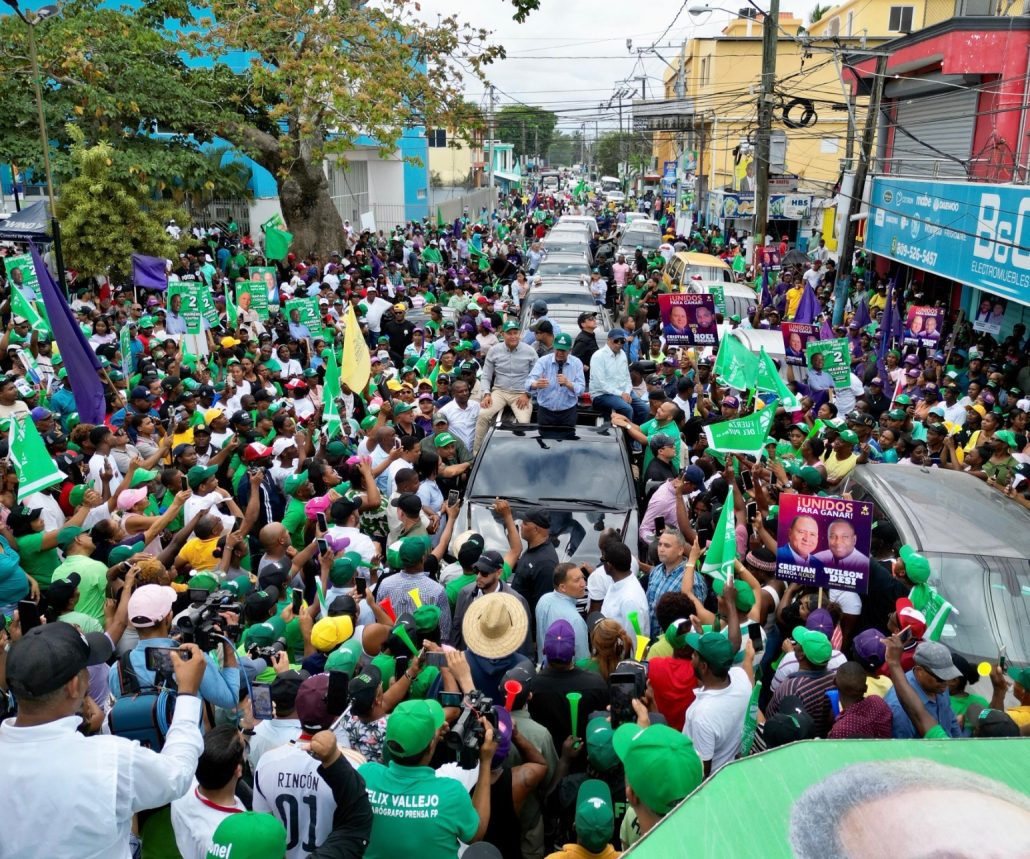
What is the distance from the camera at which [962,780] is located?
1971mm

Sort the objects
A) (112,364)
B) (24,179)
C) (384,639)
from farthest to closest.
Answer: (24,179), (112,364), (384,639)

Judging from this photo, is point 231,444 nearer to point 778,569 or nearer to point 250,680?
point 250,680

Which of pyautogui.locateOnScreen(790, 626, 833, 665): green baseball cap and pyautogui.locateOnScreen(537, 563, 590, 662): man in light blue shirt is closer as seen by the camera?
pyautogui.locateOnScreen(790, 626, 833, 665): green baseball cap

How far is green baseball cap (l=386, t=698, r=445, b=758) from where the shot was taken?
3.40 meters

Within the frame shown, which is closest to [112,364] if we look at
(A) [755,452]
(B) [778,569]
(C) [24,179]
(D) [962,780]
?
(A) [755,452]

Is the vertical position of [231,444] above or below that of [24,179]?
below

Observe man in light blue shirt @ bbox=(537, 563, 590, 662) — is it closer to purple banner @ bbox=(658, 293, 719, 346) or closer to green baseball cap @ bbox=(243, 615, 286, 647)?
green baseball cap @ bbox=(243, 615, 286, 647)

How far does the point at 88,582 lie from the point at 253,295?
9.51 m

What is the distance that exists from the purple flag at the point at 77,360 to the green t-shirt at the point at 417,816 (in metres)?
6.76

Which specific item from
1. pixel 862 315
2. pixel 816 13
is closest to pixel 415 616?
pixel 862 315

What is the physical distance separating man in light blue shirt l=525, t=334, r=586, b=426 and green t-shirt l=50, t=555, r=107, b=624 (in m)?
4.64

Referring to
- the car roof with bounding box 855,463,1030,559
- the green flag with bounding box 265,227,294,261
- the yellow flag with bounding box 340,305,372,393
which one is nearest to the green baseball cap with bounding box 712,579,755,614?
the car roof with bounding box 855,463,1030,559

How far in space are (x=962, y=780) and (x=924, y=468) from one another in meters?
6.24

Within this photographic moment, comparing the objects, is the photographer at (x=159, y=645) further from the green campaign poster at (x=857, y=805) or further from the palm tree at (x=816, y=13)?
the palm tree at (x=816, y=13)
